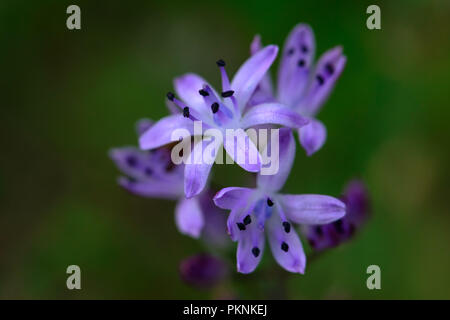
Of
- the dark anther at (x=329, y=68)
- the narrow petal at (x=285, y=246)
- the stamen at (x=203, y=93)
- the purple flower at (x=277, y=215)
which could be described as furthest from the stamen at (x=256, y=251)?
the dark anther at (x=329, y=68)

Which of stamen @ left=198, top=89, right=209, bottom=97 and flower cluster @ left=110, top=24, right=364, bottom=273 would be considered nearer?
flower cluster @ left=110, top=24, right=364, bottom=273

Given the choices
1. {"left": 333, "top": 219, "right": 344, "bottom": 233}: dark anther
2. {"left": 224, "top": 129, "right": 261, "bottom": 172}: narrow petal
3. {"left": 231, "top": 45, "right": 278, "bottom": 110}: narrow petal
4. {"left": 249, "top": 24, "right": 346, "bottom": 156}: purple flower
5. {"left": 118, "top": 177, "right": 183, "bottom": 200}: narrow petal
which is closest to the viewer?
{"left": 224, "top": 129, "right": 261, "bottom": 172}: narrow petal

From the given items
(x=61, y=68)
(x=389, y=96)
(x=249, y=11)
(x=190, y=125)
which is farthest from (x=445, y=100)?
(x=61, y=68)

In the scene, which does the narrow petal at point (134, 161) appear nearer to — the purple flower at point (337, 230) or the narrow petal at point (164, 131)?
the narrow petal at point (164, 131)

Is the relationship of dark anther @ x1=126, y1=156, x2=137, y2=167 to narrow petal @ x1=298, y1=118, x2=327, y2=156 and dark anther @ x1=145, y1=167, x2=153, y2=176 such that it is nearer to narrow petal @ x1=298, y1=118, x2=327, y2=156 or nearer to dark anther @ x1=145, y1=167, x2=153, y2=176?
dark anther @ x1=145, y1=167, x2=153, y2=176

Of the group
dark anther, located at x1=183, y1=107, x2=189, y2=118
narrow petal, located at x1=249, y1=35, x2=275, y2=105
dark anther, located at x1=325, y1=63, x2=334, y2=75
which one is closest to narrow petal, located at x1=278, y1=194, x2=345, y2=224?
narrow petal, located at x1=249, y1=35, x2=275, y2=105

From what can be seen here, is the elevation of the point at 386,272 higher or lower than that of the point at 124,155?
lower
